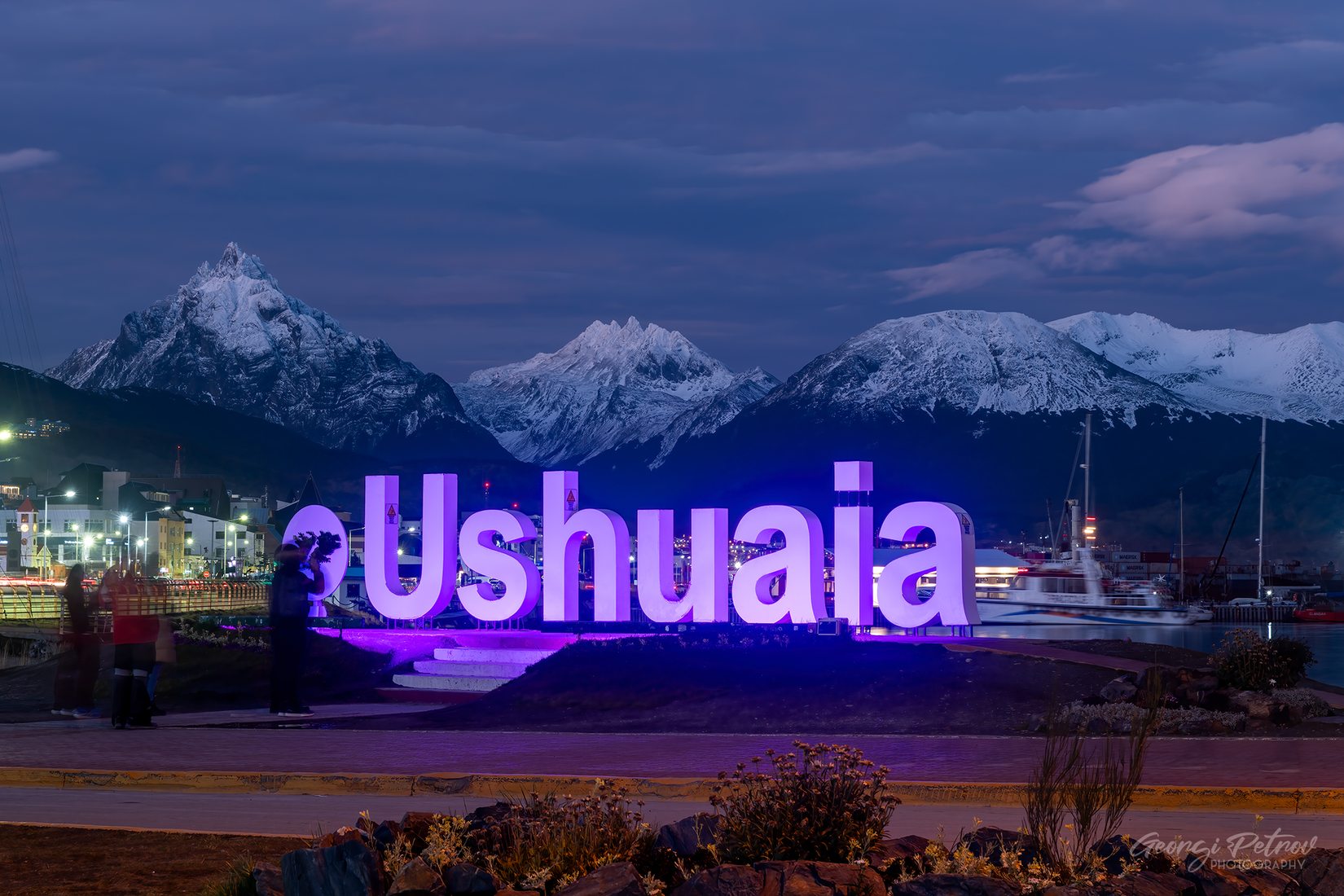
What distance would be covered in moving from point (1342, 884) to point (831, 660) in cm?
2098

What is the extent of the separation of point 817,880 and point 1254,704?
15.2 metres

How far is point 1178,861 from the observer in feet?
31.4

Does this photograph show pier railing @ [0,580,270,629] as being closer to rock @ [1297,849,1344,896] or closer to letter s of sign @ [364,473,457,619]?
letter s of sign @ [364,473,457,619]

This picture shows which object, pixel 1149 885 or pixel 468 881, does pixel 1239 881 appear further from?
pixel 468 881

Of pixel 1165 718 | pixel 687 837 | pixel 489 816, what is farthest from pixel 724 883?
pixel 1165 718

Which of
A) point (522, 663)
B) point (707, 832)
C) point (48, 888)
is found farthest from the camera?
point (522, 663)

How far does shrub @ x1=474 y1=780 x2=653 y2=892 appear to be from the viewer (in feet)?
30.3

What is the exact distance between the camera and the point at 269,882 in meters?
9.33

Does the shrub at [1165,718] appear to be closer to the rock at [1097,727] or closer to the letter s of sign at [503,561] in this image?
the rock at [1097,727]

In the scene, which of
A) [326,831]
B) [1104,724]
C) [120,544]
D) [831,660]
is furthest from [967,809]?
[120,544]

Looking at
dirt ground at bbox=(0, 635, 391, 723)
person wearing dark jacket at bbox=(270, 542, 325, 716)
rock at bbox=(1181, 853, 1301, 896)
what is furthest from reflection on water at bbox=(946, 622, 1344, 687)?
rock at bbox=(1181, 853, 1301, 896)

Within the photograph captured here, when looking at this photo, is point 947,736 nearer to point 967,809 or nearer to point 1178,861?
point 967,809

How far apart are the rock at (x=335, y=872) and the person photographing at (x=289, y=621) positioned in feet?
42.7

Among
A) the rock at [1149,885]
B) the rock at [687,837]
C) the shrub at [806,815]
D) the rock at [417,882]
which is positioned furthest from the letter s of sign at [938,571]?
the rock at [417,882]
